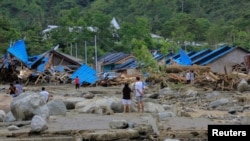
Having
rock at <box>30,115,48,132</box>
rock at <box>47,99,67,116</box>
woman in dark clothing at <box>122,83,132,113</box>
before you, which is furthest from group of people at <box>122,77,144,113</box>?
rock at <box>30,115,48,132</box>

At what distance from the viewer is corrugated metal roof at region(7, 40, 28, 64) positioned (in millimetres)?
48344

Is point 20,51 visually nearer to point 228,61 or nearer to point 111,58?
point 111,58

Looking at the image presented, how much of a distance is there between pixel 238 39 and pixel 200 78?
2823cm

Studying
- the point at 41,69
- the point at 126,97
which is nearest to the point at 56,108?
the point at 126,97

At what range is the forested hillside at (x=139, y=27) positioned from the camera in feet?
208

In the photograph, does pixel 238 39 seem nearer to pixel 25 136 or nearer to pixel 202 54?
pixel 202 54

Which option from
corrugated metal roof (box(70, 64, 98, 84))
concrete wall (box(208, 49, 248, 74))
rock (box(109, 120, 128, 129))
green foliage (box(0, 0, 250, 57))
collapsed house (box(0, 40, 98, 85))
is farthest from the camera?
green foliage (box(0, 0, 250, 57))

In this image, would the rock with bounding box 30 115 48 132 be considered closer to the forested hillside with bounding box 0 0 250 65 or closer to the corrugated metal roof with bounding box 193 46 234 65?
the corrugated metal roof with bounding box 193 46 234 65

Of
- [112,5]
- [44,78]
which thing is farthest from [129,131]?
[112,5]

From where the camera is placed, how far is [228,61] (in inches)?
1729

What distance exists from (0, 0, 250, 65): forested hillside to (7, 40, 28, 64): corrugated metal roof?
10255mm

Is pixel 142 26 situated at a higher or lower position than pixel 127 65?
higher

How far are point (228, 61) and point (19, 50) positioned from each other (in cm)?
1982

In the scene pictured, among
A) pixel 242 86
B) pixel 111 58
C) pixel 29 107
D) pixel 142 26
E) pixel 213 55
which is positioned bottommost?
pixel 29 107
